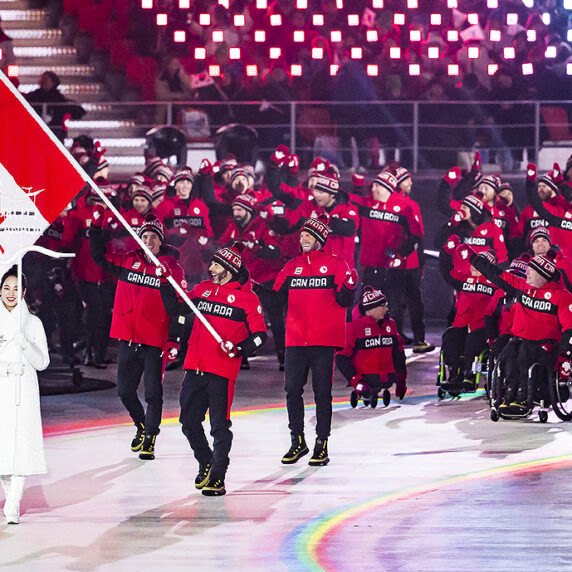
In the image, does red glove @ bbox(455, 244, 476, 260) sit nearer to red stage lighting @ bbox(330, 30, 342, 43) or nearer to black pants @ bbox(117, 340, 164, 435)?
black pants @ bbox(117, 340, 164, 435)

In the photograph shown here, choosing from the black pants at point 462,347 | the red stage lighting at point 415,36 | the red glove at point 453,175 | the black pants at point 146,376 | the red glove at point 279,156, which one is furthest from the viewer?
the red stage lighting at point 415,36

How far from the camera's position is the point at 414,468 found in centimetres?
1056

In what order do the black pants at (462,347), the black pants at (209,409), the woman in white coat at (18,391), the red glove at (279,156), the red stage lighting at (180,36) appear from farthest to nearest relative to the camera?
the red stage lighting at (180,36) → the red glove at (279,156) → the black pants at (462,347) → the black pants at (209,409) → the woman in white coat at (18,391)

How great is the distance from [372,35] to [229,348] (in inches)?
463

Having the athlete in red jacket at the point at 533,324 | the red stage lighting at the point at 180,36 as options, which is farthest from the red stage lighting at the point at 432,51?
the athlete in red jacket at the point at 533,324

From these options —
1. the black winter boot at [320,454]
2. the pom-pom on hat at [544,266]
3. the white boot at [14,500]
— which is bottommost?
the black winter boot at [320,454]

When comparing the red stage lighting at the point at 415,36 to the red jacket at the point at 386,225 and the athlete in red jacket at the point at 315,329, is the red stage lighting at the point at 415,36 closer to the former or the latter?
the red jacket at the point at 386,225

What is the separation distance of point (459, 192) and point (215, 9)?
18.0 feet

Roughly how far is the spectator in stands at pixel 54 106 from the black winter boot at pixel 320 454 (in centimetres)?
1094

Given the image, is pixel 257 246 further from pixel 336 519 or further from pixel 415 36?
pixel 336 519

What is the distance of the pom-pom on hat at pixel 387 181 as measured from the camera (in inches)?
633

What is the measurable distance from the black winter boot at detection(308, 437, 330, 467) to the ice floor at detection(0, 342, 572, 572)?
8cm

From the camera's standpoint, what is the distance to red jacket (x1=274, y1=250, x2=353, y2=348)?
424 inches

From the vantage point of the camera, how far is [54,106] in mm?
20938
